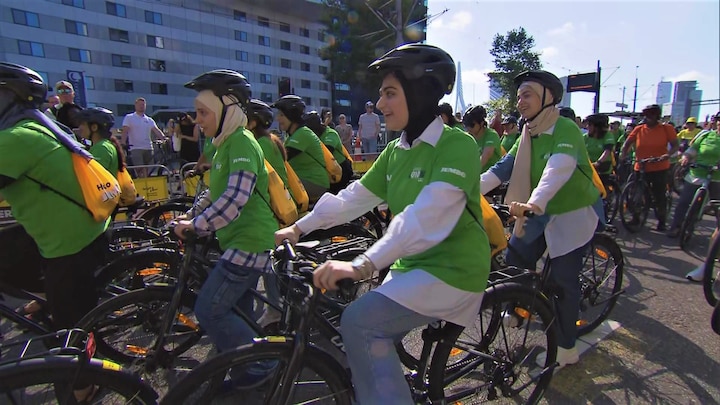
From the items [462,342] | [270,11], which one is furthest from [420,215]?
[270,11]

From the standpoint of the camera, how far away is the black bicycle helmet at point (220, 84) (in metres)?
2.66

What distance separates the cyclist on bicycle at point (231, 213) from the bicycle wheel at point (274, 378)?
1.98 feet

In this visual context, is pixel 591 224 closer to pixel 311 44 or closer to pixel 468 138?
pixel 468 138

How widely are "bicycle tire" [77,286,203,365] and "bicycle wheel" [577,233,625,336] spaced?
327cm

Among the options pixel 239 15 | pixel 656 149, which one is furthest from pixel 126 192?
pixel 239 15

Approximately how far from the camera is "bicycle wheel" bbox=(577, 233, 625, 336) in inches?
151

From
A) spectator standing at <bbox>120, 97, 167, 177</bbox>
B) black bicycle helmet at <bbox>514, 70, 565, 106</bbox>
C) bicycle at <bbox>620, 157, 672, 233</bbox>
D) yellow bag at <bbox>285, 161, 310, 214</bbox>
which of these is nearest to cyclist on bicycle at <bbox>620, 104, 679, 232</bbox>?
bicycle at <bbox>620, 157, 672, 233</bbox>

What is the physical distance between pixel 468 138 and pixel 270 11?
196 ft

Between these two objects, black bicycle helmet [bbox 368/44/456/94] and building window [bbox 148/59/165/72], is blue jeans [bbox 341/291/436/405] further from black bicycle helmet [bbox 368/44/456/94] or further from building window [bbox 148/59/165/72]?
building window [bbox 148/59/165/72]

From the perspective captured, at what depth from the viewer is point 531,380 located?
264 centimetres

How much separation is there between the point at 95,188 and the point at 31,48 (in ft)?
143

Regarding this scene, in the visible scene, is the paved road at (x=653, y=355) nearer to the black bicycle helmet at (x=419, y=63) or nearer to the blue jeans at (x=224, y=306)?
the blue jeans at (x=224, y=306)

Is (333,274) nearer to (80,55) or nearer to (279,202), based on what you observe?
(279,202)

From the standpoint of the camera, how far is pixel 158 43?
44.3m
